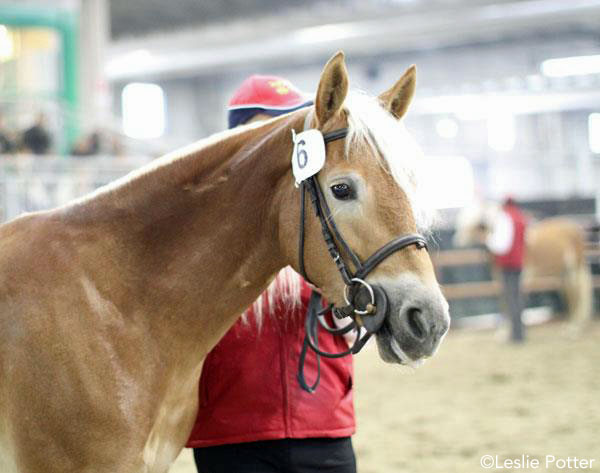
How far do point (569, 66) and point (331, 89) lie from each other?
20.2 m

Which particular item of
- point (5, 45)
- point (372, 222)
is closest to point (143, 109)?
point (5, 45)

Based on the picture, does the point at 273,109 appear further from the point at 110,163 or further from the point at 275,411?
the point at 110,163

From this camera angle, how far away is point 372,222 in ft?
5.46

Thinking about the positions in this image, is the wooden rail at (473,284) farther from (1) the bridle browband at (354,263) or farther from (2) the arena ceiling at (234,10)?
(1) the bridle browband at (354,263)

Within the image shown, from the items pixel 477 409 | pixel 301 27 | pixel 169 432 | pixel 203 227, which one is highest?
pixel 301 27

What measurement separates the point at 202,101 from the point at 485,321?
749 inches

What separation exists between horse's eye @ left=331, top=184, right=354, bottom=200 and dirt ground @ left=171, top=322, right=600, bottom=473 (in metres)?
0.49

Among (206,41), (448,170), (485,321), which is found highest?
(206,41)

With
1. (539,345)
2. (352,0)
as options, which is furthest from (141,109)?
(539,345)

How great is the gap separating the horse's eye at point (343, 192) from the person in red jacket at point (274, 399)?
1.43ft

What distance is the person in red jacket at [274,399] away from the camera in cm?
200

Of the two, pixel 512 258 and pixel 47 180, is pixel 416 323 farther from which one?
pixel 512 258

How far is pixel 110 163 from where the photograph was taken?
810 centimetres

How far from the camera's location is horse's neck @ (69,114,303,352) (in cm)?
187
